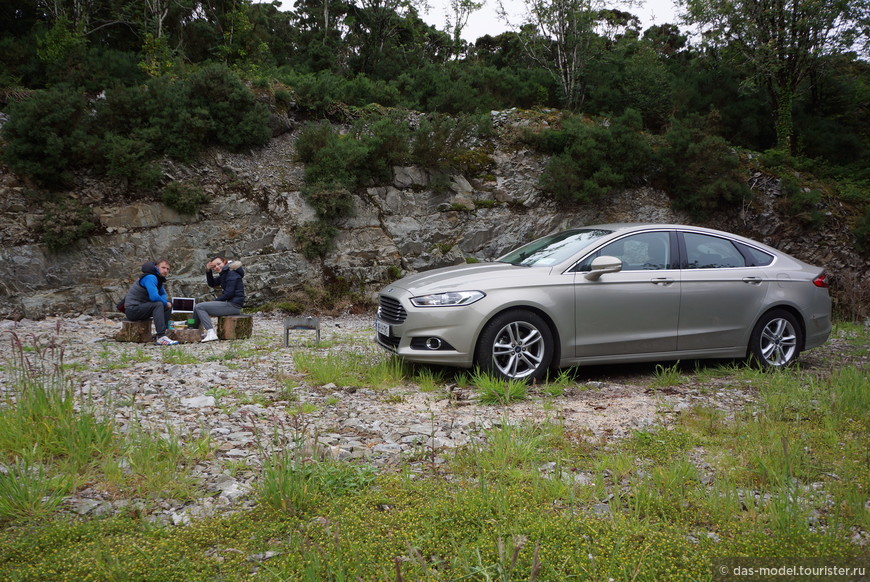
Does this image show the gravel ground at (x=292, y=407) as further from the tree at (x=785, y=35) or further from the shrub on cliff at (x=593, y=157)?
the tree at (x=785, y=35)

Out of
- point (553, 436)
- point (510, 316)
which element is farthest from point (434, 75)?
point (553, 436)

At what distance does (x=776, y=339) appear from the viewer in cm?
687

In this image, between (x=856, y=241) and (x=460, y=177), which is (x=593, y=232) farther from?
(x=856, y=241)

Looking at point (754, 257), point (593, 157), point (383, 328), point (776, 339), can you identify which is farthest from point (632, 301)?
point (593, 157)

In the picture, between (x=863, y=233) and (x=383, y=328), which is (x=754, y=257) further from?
(x=863, y=233)

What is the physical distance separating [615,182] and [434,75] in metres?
7.29

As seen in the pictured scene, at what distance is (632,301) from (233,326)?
6.28 m

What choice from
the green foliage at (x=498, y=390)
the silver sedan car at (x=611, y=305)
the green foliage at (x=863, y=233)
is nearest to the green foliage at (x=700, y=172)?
the green foliage at (x=863, y=233)

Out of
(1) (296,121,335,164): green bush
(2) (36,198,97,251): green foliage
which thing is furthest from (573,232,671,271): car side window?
(2) (36,198,97,251): green foliage

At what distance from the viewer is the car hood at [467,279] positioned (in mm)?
5797

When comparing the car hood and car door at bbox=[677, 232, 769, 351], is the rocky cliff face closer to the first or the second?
the car hood

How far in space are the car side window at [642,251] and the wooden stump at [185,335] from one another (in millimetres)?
6429

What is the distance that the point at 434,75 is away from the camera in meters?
18.6

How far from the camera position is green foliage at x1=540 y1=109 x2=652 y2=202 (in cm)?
1497
